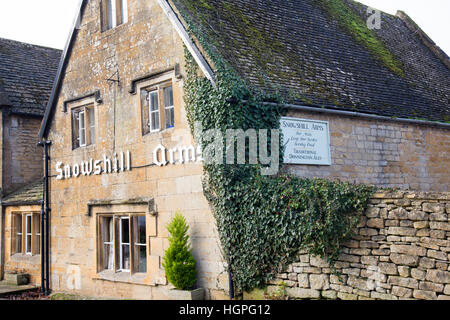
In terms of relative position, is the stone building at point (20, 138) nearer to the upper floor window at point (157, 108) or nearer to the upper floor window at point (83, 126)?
the upper floor window at point (83, 126)

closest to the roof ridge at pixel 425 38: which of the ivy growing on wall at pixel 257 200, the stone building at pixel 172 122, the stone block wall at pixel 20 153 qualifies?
the stone building at pixel 172 122

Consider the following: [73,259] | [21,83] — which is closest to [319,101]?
[73,259]

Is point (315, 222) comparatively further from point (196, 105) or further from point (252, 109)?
point (196, 105)

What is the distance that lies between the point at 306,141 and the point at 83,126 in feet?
22.4

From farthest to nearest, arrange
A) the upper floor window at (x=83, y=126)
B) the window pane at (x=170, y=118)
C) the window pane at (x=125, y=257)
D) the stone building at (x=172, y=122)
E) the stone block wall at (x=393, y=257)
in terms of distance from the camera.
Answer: the upper floor window at (x=83, y=126) < the window pane at (x=125, y=257) < the window pane at (x=170, y=118) < the stone building at (x=172, y=122) < the stone block wall at (x=393, y=257)

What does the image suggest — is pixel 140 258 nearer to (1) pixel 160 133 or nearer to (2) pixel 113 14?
(1) pixel 160 133

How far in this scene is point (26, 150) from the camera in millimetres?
18328

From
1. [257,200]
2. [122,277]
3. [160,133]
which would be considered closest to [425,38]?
[160,133]

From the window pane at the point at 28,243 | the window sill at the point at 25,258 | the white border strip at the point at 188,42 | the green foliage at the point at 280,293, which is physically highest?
the white border strip at the point at 188,42

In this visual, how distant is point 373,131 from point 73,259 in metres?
8.97

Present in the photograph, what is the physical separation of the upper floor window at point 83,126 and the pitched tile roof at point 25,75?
4.31 metres

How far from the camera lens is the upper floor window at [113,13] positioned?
13.4 m

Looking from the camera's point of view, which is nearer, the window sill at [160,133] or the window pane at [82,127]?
the window sill at [160,133]

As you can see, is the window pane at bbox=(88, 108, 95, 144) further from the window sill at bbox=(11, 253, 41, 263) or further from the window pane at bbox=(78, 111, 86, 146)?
the window sill at bbox=(11, 253, 41, 263)
